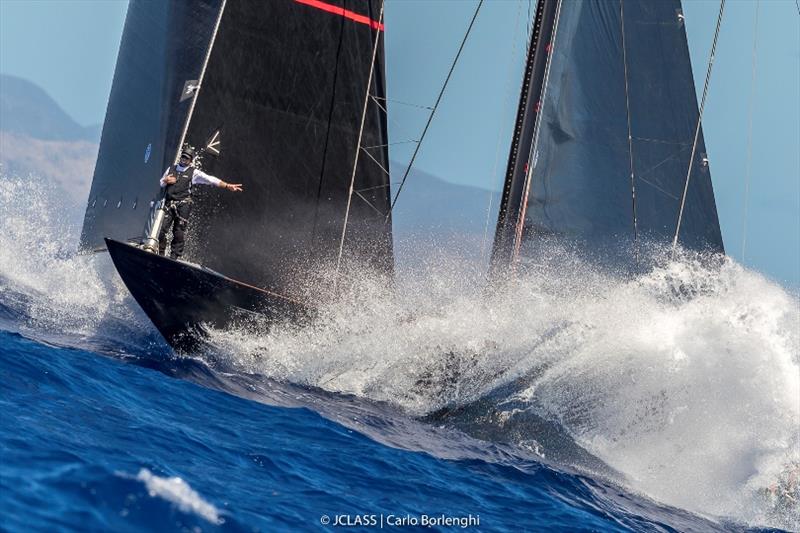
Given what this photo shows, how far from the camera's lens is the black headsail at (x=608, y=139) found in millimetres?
13875

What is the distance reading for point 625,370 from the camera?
11305 millimetres

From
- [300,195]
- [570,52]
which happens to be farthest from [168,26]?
[570,52]

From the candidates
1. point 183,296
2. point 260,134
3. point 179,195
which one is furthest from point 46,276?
point 183,296

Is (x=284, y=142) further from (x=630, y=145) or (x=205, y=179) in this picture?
(x=630, y=145)

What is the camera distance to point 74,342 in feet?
35.1

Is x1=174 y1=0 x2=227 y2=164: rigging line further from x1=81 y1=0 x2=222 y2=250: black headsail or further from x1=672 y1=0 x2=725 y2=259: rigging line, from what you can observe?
x1=672 y1=0 x2=725 y2=259: rigging line

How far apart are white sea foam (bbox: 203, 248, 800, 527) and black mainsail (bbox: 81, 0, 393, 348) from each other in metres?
0.95

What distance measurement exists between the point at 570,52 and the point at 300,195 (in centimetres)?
372

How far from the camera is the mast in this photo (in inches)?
543

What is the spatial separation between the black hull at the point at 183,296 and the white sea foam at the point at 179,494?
475cm

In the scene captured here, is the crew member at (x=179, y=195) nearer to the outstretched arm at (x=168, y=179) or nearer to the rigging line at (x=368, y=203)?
the outstretched arm at (x=168, y=179)

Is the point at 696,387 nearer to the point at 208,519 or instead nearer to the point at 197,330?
the point at 197,330

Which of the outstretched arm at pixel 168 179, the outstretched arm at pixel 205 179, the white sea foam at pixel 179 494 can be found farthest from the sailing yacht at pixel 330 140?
the white sea foam at pixel 179 494

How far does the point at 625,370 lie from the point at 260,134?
4840 millimetres
